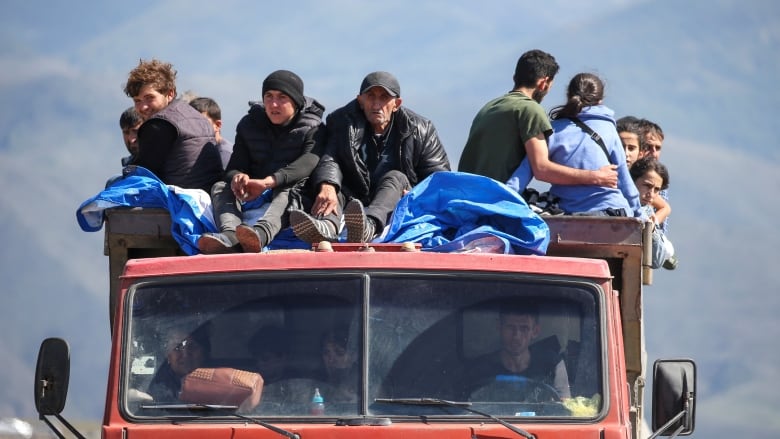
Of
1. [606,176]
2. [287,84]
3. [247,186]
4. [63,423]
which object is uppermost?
[287,84]

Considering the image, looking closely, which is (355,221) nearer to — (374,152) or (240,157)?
(374,152)

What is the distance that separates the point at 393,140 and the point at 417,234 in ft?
3.62

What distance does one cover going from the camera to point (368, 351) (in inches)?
217

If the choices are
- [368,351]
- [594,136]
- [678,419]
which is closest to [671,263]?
[594,136]

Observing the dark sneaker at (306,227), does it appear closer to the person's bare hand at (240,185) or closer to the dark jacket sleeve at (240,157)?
the person's bare hand at (240,185)

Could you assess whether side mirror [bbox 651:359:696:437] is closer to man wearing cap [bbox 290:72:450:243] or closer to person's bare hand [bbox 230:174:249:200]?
man wearing cap [bbox 290:72:450:243]

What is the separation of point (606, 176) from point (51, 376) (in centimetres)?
315

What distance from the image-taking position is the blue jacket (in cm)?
742

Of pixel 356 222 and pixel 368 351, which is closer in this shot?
pixel 368 351

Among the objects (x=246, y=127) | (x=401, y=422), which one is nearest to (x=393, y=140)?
(x=246, y=127)

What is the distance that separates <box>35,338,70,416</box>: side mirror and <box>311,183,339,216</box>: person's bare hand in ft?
5.24

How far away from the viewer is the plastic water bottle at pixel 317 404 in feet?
17.7

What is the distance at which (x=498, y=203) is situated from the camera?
6.46 m

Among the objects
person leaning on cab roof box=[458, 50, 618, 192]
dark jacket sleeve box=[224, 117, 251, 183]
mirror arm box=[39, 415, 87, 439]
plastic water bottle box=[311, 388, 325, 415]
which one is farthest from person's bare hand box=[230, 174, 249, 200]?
plastic water bottle box=[311, 388, 325, 415]
